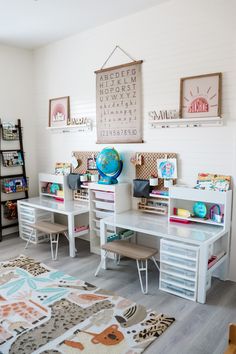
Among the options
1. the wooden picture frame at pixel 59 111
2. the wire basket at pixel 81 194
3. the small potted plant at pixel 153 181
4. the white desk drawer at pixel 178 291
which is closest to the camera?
the white desk drawer at pixel 178 291

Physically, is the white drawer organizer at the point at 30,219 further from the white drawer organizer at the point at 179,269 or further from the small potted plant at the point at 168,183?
the white drawer organizer at the point at 179,269

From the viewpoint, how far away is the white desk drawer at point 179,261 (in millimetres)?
2571

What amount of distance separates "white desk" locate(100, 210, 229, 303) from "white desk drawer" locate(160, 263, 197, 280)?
0.27 feet

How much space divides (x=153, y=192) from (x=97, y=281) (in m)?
1.15

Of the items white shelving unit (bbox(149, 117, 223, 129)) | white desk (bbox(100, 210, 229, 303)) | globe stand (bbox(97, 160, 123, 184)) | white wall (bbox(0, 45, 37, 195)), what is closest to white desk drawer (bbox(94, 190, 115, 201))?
globe stand (bbox(97, 160, 123, 184))

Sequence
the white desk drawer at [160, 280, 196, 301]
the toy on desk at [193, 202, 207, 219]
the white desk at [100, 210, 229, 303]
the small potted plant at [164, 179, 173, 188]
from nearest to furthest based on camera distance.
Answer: the white desk at [100, 210, 229, 303]
the white desk drawer at [160, 280, 196, 301]
the toy on desk at [193, 202, 207, 219]
the small potted plant at [164, 179, 173, 188]

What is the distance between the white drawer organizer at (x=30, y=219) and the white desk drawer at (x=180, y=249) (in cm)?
208

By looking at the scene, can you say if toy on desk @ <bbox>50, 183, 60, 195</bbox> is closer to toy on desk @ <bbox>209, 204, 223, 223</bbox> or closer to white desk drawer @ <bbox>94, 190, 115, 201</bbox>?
white desk drawer @ <bbox>94, 190, 115, 201</bbox>

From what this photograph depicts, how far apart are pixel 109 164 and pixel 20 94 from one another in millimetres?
2207

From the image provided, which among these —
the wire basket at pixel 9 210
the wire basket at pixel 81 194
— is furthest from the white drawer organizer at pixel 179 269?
the wire basket at pixel 9 210

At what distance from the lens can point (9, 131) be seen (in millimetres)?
4430

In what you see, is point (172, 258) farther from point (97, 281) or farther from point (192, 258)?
point (97, 281)

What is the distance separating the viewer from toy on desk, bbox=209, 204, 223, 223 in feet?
9.23

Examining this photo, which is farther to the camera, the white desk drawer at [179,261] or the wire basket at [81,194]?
the wire basket at [81,194]
